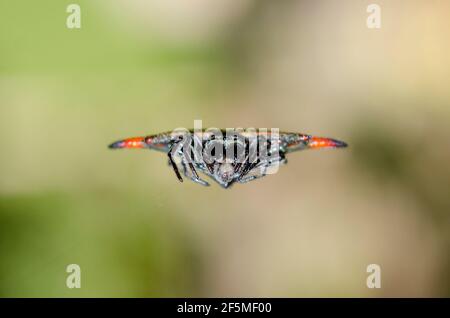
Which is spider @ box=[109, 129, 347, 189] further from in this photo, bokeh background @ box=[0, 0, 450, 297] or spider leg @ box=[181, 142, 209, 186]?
bokeh background @ box=[0, 0, 450, 297]

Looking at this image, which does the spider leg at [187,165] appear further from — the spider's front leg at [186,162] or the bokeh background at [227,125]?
the bokeh background at [227,125]

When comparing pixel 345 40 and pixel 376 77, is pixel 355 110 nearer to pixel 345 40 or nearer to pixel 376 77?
pixel 376 77

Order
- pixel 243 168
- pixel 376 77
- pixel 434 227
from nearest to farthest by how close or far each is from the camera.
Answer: pixel 243 168, pixel 434 227, pixel 376 77

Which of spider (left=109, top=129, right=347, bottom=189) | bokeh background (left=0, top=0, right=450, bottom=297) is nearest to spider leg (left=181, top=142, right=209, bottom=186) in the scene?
spider (left=109, top=129, right=347, bottom=189)

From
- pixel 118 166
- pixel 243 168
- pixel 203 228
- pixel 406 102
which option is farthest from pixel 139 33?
pixel 243 168

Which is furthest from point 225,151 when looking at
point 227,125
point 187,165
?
point 227,125

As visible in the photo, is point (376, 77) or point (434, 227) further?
point (376, 77)
